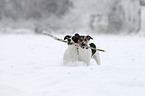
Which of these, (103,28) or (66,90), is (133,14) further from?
(66,90)

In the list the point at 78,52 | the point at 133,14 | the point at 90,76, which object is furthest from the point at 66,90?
the point at 133,14

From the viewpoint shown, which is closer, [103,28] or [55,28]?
[103,28]

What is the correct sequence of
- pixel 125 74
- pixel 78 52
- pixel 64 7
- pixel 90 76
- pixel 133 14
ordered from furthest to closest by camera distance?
pixel 64 7, pixel 133 14, pixel 78 52, pixel 125 74, pixel 90 76

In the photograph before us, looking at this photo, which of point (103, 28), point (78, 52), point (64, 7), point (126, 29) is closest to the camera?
point (78, 52)

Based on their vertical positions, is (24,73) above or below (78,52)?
below

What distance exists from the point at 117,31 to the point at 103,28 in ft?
6.90

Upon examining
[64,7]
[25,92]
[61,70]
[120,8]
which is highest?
[64,7]

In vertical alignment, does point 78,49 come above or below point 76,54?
above

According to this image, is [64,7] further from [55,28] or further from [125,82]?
[125,82]

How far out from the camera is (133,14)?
26.1 metres

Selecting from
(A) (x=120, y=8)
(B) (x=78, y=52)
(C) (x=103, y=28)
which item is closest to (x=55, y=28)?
(C) (x=103, y=28)

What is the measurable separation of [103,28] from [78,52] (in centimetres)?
2547

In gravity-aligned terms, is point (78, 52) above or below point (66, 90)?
above

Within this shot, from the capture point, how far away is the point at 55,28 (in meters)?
37.3
